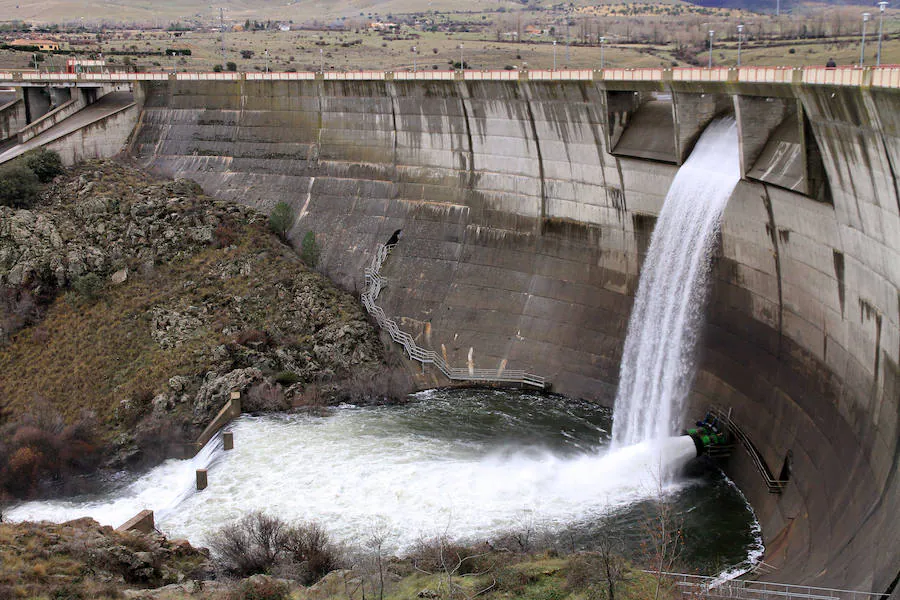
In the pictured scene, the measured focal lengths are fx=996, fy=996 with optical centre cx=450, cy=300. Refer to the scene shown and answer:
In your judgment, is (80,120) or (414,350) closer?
(414,350)

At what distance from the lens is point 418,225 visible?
150ft

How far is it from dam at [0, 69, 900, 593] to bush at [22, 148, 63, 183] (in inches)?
79.6

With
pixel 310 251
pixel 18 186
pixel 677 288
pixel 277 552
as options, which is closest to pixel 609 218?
pixel 677 288

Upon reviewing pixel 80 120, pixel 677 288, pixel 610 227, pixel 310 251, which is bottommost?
pixel 310 251

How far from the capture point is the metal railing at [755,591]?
19.6 metres

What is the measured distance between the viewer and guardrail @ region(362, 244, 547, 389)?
3947 cm

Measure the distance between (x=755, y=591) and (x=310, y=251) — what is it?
31.5m

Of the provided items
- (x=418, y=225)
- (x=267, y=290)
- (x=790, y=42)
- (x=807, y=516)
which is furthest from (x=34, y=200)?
(x=790, y=42)

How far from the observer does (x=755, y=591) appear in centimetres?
2025

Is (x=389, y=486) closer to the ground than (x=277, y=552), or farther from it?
closer to the ground

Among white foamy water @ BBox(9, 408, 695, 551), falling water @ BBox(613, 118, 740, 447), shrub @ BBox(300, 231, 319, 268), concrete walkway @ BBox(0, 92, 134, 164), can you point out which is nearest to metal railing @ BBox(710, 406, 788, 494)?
white foamy water @ BBox(9, 408, 695, 551)

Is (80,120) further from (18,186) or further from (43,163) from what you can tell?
(18,186)

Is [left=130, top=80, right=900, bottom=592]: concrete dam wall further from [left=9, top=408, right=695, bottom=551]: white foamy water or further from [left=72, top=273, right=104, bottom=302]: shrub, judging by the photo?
[left=72, top=273, right=104, bottom=302]: shrub

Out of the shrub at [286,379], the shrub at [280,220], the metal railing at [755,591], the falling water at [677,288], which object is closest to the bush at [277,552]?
the metal railing at [755,591]
